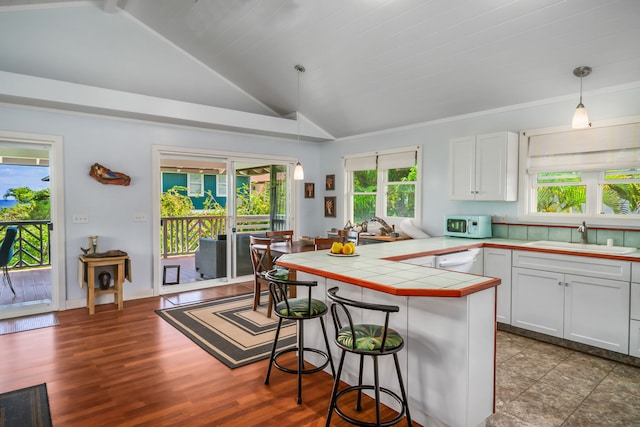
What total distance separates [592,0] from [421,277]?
2.32 m

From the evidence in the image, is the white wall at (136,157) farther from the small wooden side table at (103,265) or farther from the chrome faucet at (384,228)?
the chrome faucet at (384,228)

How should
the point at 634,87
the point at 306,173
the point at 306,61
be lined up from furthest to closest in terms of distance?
1. the point at 306,173
2. the point at 306,61
3. the point at 634,87

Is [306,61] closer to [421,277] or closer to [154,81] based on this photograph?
[154,81]

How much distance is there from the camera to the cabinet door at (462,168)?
417 centimetres

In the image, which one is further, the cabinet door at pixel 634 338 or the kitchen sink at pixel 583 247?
the kitchen sink at pixel 583 247

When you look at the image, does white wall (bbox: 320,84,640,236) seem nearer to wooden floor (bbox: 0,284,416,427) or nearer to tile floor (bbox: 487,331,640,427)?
tile floor (bbox: 487,331,640,427)

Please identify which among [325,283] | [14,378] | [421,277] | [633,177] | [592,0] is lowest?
[14,378]

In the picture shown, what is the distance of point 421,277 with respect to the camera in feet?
6.98

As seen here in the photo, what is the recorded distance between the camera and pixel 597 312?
10.0 feet

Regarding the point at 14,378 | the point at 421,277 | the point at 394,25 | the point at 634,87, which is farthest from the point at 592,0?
the point at 14,378

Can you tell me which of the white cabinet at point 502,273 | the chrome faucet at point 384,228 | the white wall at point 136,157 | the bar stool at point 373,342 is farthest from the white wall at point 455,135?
the bar stool at point 373,342

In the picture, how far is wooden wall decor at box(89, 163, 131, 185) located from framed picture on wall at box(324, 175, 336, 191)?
3087 mm

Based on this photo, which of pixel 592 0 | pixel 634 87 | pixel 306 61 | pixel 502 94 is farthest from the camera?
pixel 306 61

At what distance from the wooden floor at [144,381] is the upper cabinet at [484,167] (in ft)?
8.66
